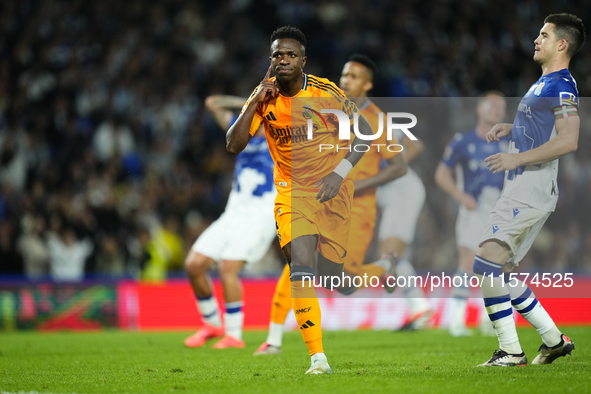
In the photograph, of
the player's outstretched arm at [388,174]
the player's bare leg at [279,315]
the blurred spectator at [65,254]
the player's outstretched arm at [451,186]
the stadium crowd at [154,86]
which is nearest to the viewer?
the player's bare leg at [279,315]

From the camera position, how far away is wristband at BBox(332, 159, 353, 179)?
5.05 metres

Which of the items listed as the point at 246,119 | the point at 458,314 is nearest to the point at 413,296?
the point at 458,314

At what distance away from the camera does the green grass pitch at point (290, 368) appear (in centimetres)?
421

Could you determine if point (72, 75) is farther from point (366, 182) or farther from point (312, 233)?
point (312, 233)

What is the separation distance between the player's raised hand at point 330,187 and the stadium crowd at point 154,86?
17.1 ft

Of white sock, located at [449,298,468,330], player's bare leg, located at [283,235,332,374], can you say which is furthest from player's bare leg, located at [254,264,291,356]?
white sock, located at [449,298,468,330]

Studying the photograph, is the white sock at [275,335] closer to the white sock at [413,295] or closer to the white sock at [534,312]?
the white sock at [413,295]

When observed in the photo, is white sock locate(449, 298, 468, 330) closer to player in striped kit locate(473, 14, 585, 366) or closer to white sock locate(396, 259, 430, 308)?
white sock locate(396, 259, 430, 308)

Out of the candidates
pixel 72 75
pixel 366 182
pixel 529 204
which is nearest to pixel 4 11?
pixel 72 75

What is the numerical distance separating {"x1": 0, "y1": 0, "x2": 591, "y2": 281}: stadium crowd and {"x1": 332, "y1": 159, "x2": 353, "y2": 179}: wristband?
5.07 meters

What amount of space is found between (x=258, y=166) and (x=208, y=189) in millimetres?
6363

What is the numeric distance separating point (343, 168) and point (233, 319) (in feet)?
9.79

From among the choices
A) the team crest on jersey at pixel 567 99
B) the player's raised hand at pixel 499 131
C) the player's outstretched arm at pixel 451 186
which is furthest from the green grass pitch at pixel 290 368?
the team crest on jersey at pixel 567 99

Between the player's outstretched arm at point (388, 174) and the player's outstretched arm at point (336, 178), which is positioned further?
the player's outstretched arm at point (388, 174)
